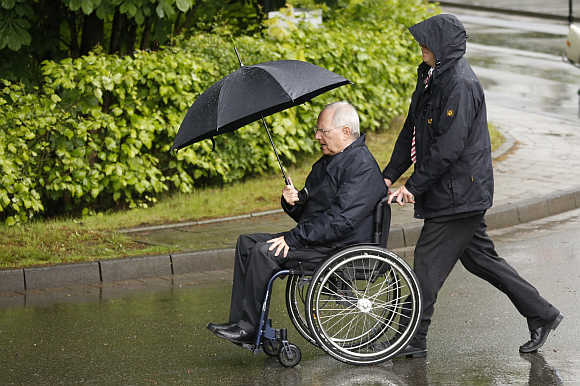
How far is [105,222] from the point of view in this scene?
9953mm

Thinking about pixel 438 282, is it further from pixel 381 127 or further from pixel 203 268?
pixel 381 127

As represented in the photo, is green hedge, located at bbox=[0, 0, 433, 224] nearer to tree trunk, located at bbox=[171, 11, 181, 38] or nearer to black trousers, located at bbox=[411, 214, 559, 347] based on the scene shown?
tree trunk, located at bbox=[171, 11, 181, 38]

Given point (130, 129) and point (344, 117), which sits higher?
point (344, 117)

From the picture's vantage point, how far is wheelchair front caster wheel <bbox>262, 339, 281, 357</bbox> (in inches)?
222

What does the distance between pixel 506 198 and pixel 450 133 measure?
16.5 feet

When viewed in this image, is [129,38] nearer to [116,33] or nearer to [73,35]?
[116,33]

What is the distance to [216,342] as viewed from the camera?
6.19 metres

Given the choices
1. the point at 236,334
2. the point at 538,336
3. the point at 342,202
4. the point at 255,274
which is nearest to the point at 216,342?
the point at 236,334

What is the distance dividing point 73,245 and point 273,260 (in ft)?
11.5

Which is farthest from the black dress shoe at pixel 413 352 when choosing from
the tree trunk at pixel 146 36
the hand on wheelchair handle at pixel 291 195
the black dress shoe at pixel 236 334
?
the tree trunk at pixel 146 36

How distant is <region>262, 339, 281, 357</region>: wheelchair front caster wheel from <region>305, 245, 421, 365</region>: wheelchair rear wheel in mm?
313

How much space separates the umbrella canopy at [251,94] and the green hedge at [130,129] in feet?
14.7

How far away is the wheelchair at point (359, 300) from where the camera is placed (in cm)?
535

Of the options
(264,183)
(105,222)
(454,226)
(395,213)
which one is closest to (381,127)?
(264,183)
